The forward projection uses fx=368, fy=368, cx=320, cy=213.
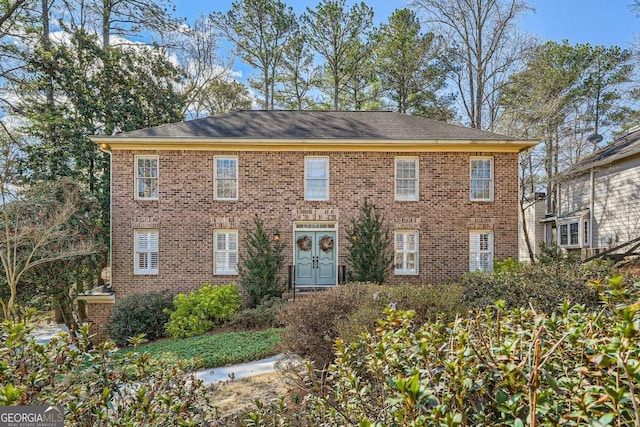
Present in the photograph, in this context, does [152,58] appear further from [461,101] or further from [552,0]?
[552,0]

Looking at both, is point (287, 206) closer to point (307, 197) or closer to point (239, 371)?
point (307, 197)

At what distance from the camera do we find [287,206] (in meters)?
13.2

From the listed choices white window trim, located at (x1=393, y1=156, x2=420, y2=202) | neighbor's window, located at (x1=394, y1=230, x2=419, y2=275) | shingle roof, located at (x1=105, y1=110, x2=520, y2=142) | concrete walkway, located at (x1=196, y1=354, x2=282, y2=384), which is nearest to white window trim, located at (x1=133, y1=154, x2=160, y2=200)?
shingle roof, located at (x1=105, y1=110, x2=520, y2=142)

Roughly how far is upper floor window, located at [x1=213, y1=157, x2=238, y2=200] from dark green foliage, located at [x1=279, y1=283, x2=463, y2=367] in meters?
7.59

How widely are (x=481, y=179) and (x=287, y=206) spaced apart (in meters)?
7.12

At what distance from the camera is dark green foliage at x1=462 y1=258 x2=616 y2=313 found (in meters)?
6.37

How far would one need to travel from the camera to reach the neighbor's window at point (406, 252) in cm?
1317

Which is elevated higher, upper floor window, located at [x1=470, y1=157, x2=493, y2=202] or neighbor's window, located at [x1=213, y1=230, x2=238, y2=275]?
upper floor window, located at [x1=470, y1=157, x2=493, y2=202]

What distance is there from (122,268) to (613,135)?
28285 mm

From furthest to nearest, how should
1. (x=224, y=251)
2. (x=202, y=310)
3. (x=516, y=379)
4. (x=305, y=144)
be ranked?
(x=305, y=144) → (x=224, y=251) → (x=202, y=310) → (x=516, y=379)

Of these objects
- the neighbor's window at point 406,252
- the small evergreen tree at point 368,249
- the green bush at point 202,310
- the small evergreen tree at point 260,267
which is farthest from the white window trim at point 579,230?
the green bush at point 202,310

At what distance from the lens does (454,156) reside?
527 inches

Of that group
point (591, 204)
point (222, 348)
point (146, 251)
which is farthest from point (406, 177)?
point (591, 204)

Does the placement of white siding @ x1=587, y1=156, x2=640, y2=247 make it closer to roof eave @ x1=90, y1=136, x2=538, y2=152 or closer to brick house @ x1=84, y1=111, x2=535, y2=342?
roof eave @ x1=90, y1=136, x2=538, y2=152
